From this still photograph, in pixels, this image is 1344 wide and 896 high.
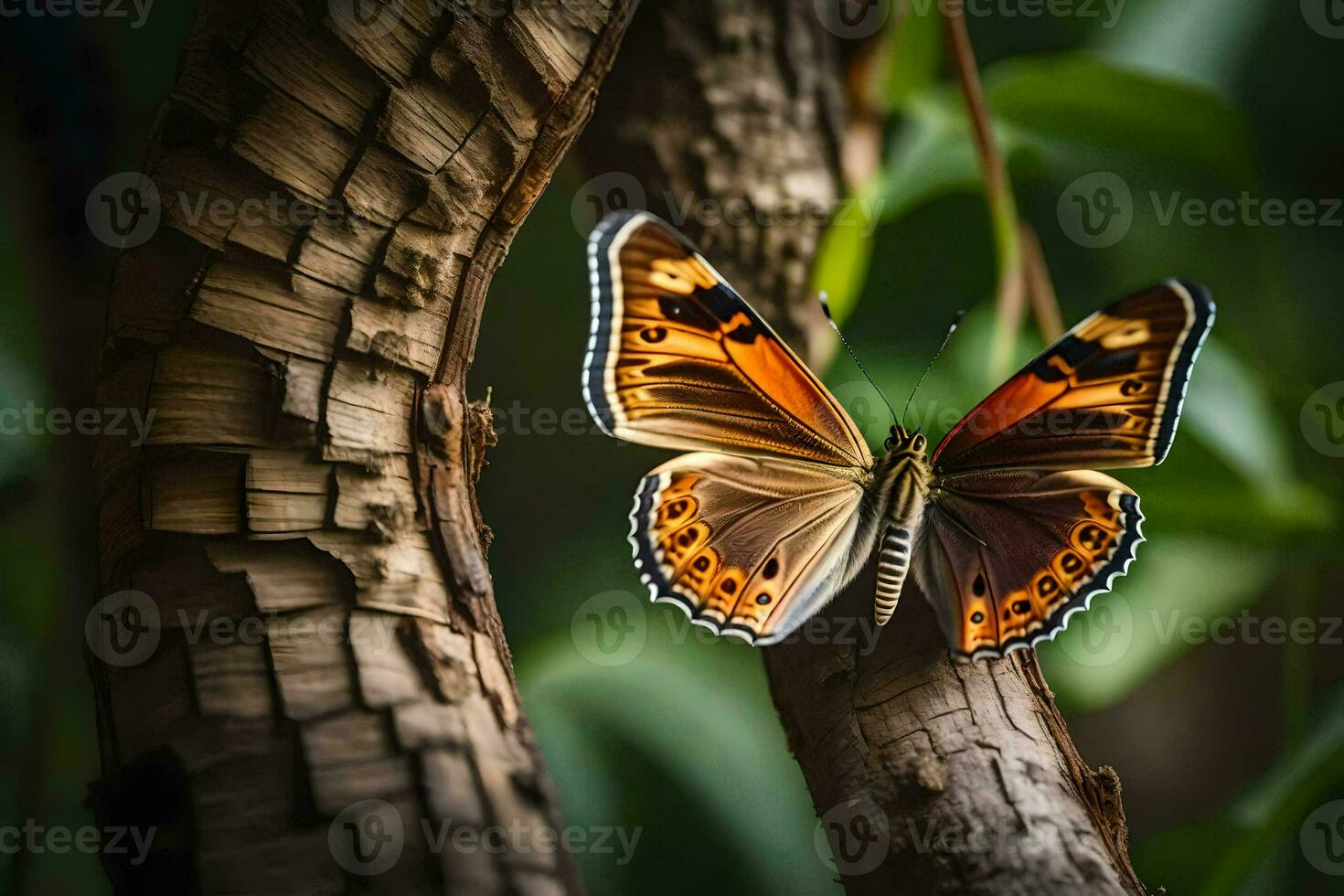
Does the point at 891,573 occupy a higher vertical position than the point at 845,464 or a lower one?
lower

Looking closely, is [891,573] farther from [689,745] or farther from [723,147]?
[723,147]

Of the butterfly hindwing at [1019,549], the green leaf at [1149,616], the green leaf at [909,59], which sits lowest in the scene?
the green leaf at [1149,616]

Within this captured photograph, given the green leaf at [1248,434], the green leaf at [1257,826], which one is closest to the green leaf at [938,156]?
the green leaf at [1248,434]

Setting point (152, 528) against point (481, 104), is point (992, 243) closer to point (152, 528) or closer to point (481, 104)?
point (481, 104)

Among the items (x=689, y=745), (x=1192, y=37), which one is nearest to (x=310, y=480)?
(x=689, y=745)

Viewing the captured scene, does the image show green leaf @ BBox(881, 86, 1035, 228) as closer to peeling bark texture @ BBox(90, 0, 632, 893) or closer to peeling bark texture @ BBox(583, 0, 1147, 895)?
peeling bark texture @ BBox(583, 0, 1147, 895)

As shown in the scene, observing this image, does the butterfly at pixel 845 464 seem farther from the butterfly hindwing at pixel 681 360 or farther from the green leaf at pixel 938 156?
the green leaf at pixel 938 156

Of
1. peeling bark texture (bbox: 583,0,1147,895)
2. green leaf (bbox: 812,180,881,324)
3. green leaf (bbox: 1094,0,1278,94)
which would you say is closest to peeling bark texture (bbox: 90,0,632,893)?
peeling bark texture (bbox: 583,0,1147,895)
